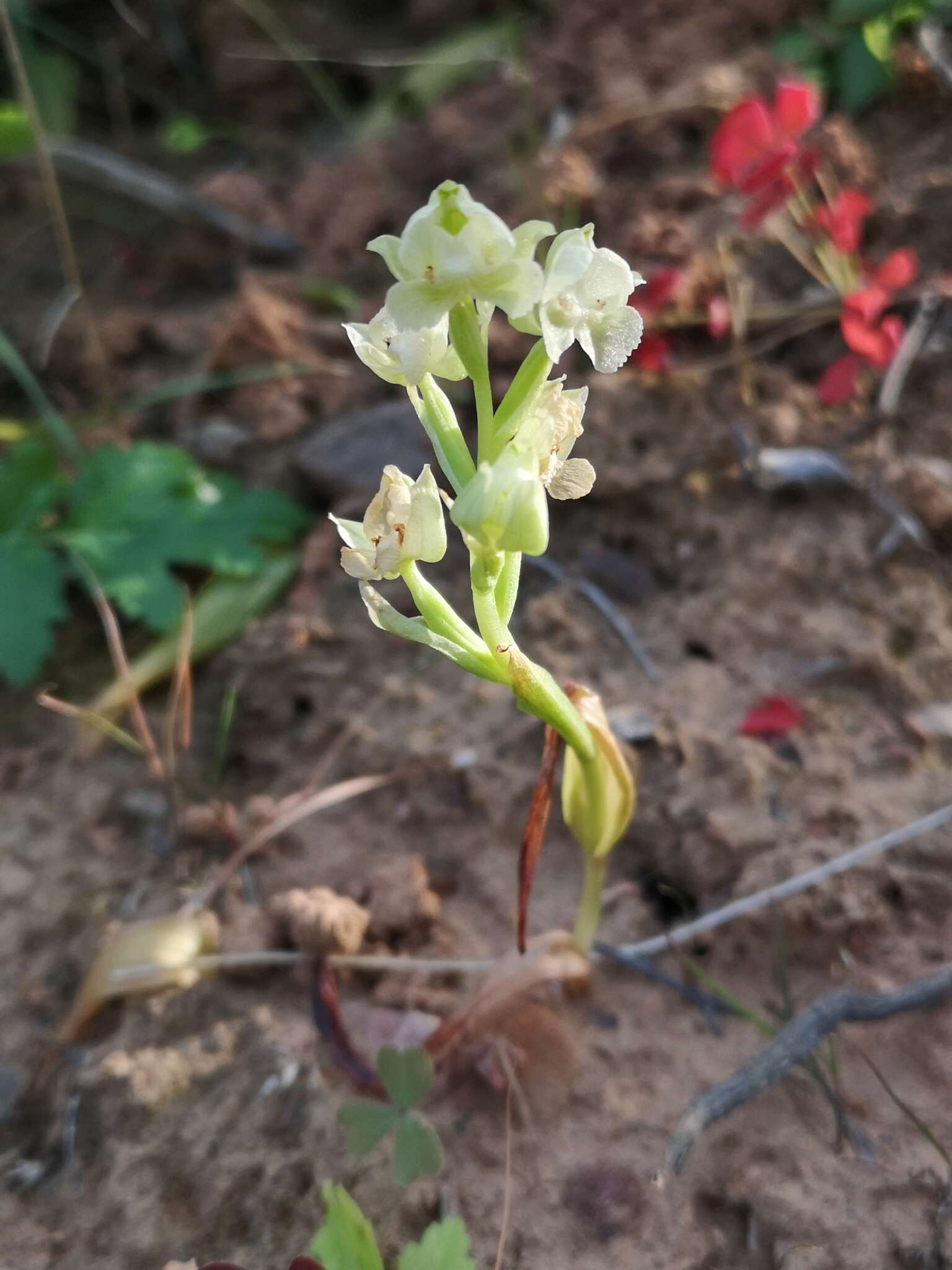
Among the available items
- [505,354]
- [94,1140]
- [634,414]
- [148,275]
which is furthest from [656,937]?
[148,275]

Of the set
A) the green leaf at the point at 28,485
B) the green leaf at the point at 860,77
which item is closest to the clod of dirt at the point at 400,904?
the green leaf at the point at 28,485

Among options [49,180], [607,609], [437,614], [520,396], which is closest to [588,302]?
[520,396]

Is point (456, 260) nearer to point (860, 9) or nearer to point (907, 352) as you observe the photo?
point (907, 352)

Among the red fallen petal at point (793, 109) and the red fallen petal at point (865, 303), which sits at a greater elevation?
the red fallen petal at point (793, 109)

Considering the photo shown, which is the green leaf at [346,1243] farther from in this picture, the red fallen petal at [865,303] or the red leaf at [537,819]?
the red fallen petal at [865,303]

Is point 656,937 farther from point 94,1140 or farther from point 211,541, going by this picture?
point 211,541
